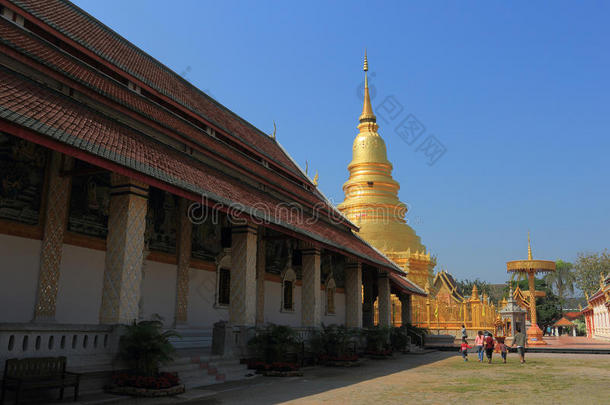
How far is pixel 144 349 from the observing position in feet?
27.2

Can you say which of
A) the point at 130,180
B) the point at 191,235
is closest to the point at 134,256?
the point at 130,180

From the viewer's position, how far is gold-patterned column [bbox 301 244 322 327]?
15.7m

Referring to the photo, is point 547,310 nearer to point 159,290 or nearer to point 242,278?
point 242,278

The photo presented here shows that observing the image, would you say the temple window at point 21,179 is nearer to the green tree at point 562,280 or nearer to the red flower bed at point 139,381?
the red flower bed at point 139,381

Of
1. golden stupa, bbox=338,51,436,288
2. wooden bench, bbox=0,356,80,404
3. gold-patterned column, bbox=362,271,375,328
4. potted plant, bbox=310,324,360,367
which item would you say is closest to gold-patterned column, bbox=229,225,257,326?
potted plant, bbox=310,324,360,367

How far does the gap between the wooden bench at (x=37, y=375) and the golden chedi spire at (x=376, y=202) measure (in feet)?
105

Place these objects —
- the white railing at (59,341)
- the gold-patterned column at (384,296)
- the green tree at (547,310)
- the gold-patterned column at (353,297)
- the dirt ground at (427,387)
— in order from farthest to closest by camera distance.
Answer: the green tree at (547,310) → the gold-patterned column at (384,296) → the gold-patterned column at (353,297) → the dirt ground at (427,387) → the white railing at (59,341)

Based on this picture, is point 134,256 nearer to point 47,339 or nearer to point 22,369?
point 47,339

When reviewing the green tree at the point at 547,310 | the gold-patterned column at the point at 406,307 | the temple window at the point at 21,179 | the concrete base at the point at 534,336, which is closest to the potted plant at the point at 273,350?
the temple window at the point at 21,179

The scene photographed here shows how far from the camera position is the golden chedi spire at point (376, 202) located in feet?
129

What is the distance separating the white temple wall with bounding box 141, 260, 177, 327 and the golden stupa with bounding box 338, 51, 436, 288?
26.7m

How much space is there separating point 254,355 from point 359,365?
4.70 m

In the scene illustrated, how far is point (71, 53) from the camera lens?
11789 mm

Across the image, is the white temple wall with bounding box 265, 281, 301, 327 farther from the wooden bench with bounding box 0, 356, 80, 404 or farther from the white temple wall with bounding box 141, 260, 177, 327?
the wooden bench with bounding box 0, 356, 80, 404
